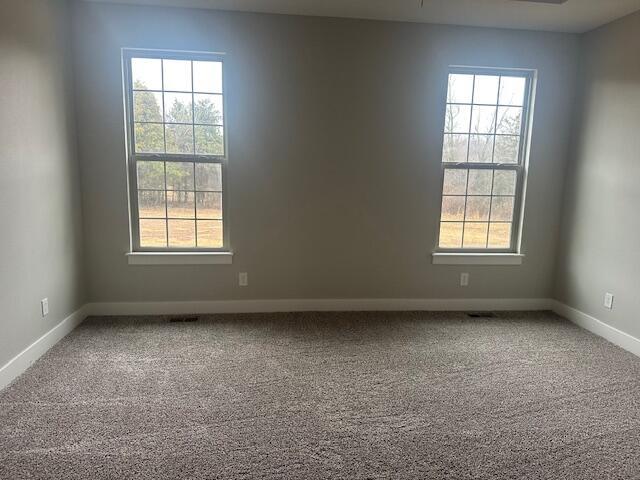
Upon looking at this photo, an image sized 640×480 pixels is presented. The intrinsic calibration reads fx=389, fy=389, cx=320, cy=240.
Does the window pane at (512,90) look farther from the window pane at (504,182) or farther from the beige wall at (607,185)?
the window pane at (504,182)

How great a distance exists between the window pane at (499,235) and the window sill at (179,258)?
256 cm

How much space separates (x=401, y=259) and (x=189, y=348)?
6.78 feet

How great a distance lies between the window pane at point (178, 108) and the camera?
3402 mm

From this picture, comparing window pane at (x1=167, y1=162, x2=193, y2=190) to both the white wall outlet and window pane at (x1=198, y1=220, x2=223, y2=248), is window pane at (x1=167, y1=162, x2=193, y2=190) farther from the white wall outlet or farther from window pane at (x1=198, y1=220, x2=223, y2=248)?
the white wall outlet

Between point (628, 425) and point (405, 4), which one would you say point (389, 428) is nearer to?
point (628, 425)

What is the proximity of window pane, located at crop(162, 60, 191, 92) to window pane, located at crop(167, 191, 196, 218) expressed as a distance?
914mm

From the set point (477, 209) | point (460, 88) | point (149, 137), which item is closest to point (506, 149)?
point (477, 209)

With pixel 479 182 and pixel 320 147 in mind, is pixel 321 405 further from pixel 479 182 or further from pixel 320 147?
pixel 479 182

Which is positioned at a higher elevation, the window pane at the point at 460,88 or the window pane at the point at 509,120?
the window pane at the point at 460,88

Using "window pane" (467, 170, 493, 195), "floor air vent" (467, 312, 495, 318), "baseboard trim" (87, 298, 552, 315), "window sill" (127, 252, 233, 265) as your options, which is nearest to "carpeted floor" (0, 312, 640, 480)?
Result: "baseboard trim" (87, 298, 552, 315)

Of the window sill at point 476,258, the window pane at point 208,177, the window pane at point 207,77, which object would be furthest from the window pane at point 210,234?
the window sill at point 476,258

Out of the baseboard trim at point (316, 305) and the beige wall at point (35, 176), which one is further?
the baseboard trim at point (316, 305)

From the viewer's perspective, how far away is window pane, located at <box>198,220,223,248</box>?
11.8 ft

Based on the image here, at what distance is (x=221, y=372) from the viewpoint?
2.59m
